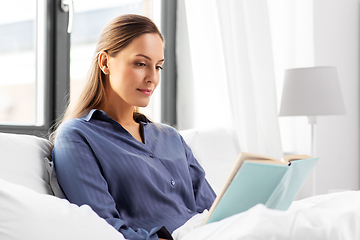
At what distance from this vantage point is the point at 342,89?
2.88 m

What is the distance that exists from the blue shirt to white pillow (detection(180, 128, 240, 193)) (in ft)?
1.37

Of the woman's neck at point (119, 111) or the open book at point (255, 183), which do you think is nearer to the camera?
the open book at point (255, 183)

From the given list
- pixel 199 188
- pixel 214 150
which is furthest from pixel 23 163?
pixel 214 150

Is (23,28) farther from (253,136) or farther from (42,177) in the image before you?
(253,136)

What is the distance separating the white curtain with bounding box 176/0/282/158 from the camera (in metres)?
2.18

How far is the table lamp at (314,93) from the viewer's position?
6.62ft

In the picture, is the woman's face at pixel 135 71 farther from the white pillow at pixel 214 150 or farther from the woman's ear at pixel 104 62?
the white pillow at pixel 214 150

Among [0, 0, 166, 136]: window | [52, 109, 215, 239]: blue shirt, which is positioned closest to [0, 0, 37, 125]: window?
[0, 0, 166, 136]: window

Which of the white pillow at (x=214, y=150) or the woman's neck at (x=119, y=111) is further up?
the woman's neck at (x=119, y=111)

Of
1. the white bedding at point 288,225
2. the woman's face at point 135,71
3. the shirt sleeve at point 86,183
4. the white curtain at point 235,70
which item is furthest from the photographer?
the white curtain at point 235,70

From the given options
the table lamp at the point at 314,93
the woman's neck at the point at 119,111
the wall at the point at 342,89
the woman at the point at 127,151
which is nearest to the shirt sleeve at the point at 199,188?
the woman at the point at 127,151

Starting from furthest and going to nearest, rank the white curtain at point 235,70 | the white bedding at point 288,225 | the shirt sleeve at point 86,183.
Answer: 1. the white curtain at point 235,70
2. the shirt sleeve at point 86,183
3. the white bedding at point 288,225

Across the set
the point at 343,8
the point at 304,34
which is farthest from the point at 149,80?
the point at 343,8

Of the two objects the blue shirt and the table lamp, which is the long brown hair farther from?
the table lamp
